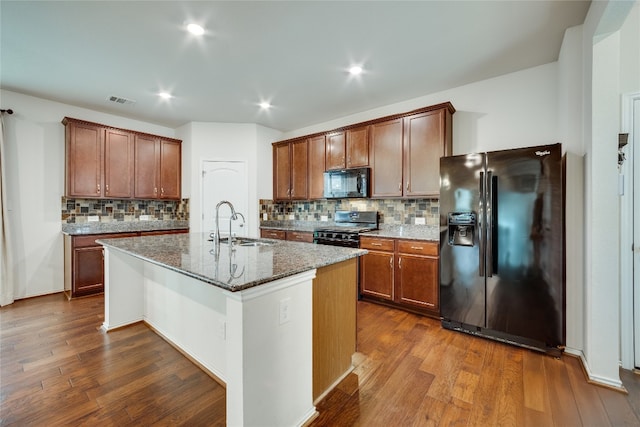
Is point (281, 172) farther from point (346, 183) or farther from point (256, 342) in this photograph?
point (256, 342)

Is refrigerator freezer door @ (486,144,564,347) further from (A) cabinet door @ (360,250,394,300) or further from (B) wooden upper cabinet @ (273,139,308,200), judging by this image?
(B) wooden upper cabinet @ (273,139,308,200)

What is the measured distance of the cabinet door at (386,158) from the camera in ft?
11.8

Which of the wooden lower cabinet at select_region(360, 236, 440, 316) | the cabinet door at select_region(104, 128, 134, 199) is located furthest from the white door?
the wooden lower cabinet at select_region(360, 236, 440, 316)

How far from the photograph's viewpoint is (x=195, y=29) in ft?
7.66

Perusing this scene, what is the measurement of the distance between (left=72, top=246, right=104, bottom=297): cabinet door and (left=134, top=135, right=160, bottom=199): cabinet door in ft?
3.61

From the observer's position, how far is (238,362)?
1251 mm

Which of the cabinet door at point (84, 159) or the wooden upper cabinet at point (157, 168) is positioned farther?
the wooden upper cabinet at point (157, 168)

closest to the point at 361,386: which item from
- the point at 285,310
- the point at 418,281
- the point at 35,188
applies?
the point at 285,310

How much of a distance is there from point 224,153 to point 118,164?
1597mm

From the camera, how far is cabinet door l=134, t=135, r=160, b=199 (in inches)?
178

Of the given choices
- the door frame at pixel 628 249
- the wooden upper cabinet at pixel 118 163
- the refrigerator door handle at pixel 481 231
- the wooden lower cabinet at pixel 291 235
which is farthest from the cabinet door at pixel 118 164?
the door frame at pixel 628 249

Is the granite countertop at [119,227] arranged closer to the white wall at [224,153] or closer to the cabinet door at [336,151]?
the white wall at [224,153]

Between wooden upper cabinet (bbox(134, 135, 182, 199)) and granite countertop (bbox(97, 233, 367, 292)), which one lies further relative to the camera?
wooden upper cabinet (bbox(134, 135, 182, 199))

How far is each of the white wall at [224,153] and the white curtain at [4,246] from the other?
7.09 feet
